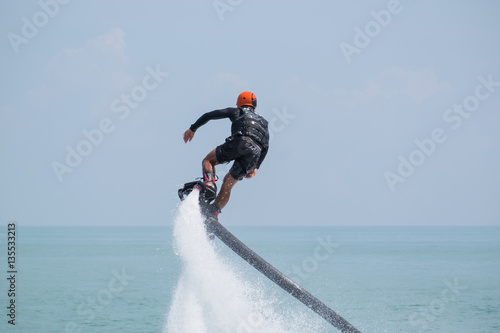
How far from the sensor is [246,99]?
35.4 feet

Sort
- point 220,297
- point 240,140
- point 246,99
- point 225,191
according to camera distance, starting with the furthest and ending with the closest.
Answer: point 220,297 → point 246,99 → point 225,191 → point 240,140

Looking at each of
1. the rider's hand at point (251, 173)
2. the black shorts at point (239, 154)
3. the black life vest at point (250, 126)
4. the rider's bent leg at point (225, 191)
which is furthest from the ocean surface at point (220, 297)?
the black life vest at point (250, 126)

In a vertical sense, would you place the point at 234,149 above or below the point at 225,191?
above

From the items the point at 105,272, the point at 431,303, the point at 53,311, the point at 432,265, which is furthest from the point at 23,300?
the point at 432,265

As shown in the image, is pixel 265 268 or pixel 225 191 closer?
pixel 265 268

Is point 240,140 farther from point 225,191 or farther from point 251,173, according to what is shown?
point 225,191

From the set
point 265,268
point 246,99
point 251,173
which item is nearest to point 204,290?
point 265,268

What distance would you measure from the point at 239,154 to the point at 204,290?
262cm

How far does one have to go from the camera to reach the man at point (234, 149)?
10.5 meters

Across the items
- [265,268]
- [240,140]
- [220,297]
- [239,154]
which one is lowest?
[220,297]

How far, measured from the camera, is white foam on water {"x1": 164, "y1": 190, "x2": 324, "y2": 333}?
1052 cm

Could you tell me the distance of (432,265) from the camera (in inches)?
2837

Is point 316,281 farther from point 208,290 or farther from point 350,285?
point 208,290

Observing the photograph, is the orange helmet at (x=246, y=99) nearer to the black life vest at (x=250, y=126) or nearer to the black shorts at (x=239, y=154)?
the black life vest at (x=250, y=126)
